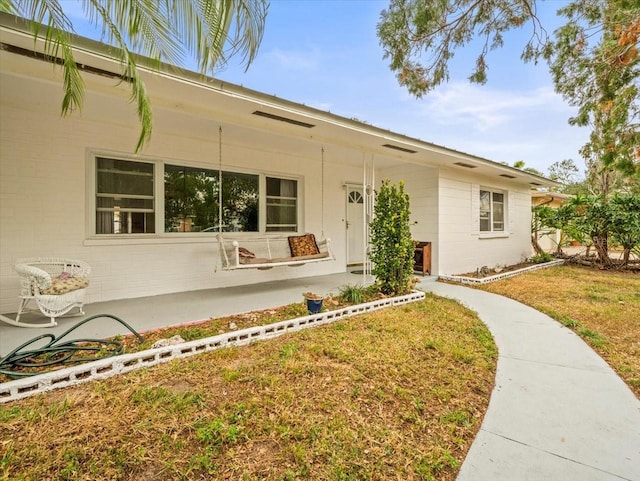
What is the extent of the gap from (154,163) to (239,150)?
143 centimetres

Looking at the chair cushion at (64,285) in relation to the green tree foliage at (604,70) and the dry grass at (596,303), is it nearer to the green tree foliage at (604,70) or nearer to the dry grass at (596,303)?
the dry grass at (596,303)

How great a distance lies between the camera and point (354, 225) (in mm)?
7977

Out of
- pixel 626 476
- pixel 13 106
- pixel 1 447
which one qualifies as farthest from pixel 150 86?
pixel 626 476

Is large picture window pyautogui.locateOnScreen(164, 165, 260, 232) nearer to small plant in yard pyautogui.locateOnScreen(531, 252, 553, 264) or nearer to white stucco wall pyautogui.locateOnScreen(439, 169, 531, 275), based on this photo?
white stucco wall pyautogui.locateOnScreen(439, 169, 531, 275)

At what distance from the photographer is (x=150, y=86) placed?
3.44 metres

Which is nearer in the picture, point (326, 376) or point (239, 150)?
point (326, 376)

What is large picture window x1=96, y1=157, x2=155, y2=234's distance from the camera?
4703mm

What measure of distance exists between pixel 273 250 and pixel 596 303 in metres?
5.36

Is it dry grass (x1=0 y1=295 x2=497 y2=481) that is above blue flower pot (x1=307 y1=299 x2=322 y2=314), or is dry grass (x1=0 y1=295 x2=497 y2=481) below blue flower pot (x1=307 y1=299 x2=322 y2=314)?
below

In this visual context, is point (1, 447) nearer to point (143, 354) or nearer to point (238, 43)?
point (143, 354)

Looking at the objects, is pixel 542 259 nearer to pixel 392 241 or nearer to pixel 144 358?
pixel 392 241

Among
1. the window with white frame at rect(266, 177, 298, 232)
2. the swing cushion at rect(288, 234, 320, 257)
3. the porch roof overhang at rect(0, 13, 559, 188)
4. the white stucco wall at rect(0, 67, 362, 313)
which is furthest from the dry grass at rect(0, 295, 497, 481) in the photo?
the window with white frame at rect(266, 177, 298, 232)

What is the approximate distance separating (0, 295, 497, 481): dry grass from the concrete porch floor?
120 cm

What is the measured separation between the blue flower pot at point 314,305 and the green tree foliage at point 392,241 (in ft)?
4.44
